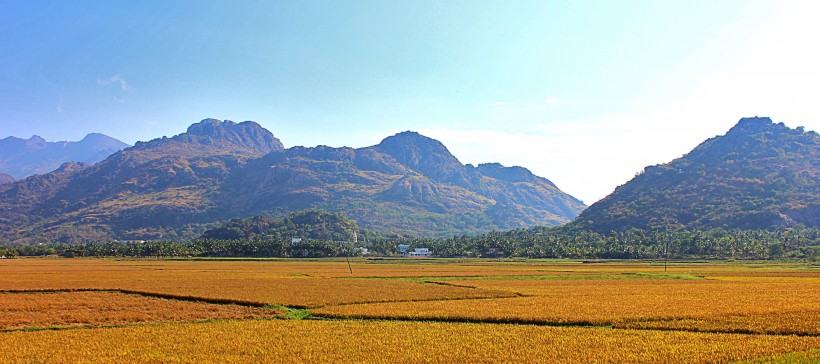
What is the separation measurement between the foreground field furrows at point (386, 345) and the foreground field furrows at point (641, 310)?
3.15 m

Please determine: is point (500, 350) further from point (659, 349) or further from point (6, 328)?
point (6, 328)

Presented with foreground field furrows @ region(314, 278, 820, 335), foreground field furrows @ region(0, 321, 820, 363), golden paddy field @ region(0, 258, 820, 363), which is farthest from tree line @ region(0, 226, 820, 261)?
foreground field furrows @ region(0, 321, 820, 363)

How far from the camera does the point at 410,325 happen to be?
32969 mm

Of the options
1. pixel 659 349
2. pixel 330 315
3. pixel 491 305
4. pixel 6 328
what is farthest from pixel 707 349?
pixel 6 328

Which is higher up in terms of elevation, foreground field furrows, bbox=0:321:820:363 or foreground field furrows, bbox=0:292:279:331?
foreground field furrows, bbox=0:321:820:363

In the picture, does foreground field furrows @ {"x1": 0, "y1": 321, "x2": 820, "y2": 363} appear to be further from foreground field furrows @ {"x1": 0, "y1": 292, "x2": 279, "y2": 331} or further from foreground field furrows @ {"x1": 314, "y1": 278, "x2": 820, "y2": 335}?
foreground field furrows @ {"x1": 0, "y1": 292, "x2": 279, "y2": 331}

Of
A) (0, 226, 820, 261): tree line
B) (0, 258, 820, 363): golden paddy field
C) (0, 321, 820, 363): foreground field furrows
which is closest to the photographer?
(0, 321, 820, 363): foreground field furrows

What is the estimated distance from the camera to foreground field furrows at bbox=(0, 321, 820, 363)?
23.4 m

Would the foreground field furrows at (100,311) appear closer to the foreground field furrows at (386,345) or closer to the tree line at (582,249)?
the foreground field furrows at (386,345)

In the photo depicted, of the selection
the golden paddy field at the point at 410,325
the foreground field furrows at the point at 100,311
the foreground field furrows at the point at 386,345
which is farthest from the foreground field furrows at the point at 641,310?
the foreground field furrows at the point at 100,311

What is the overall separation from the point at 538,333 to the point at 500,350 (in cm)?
519

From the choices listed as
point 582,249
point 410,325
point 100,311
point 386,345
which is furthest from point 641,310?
point 582,249

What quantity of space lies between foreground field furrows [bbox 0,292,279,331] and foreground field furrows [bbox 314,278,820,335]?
25.5ft

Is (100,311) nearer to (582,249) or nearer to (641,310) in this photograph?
(641,310)
